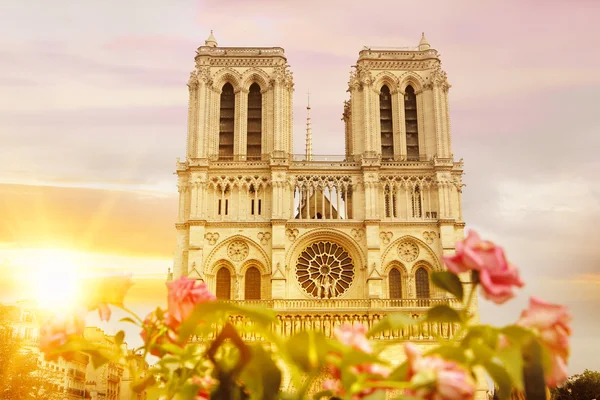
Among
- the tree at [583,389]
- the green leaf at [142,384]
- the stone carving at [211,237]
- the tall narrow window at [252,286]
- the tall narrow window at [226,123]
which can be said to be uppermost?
the tall narrow window at [226,123]

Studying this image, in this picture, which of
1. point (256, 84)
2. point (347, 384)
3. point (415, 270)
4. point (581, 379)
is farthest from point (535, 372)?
point (581, 379)

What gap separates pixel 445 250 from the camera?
36.8 meters

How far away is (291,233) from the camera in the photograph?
37000 mm

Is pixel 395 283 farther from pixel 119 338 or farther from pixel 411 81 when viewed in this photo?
pixel 119 338

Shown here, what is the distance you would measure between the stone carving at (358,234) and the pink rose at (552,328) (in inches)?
1386

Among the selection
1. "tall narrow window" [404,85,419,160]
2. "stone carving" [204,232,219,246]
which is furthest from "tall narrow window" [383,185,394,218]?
"stone carving" [204,232,219,246]

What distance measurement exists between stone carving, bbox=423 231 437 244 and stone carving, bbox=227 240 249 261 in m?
9.21

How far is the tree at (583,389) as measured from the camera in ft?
157

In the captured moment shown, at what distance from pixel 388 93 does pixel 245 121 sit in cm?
838

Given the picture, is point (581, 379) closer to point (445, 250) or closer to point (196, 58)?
point (445, 250)

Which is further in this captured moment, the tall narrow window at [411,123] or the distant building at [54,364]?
the distant building at [54,364]

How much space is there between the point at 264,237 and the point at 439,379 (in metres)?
35.3

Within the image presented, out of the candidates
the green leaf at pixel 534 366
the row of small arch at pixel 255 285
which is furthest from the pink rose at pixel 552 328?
the row of small arch at pixel 255 285

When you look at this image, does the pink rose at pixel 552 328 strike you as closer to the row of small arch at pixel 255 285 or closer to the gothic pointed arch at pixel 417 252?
the row of small arch at pixel 255 285
